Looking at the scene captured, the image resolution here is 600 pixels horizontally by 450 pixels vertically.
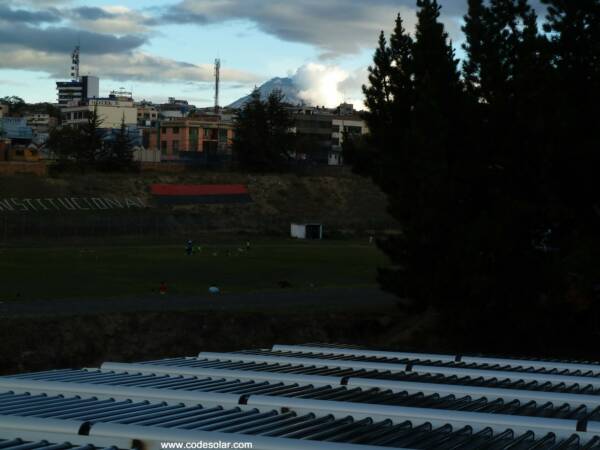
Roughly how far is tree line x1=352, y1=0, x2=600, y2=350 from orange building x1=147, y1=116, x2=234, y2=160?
134087 mm

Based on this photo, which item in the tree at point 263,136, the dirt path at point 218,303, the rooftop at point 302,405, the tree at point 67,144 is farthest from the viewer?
the tree at point 263,136

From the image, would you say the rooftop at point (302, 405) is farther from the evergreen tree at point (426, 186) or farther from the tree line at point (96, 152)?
the tree line at point (96, 152)

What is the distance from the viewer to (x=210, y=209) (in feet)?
325

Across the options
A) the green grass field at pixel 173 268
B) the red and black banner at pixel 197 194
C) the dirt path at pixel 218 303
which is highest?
the red and black banner at pixel 197 194

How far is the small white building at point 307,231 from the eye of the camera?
8769cm

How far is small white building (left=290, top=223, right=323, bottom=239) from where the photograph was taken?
8769cm

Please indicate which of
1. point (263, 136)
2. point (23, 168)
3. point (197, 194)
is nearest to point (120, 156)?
point (23, 168)

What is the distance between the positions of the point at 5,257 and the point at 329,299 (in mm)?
26550

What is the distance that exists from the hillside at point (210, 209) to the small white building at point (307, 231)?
2710mm

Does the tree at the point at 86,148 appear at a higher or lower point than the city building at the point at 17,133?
lower

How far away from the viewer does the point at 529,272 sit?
3166 centimetres

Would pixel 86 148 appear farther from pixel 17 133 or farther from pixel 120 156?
pixel 17 133

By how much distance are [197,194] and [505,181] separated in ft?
227

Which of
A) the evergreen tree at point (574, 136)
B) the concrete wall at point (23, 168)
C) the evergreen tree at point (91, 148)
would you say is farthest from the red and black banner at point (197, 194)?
the evergreen tree at point (574, 136)
